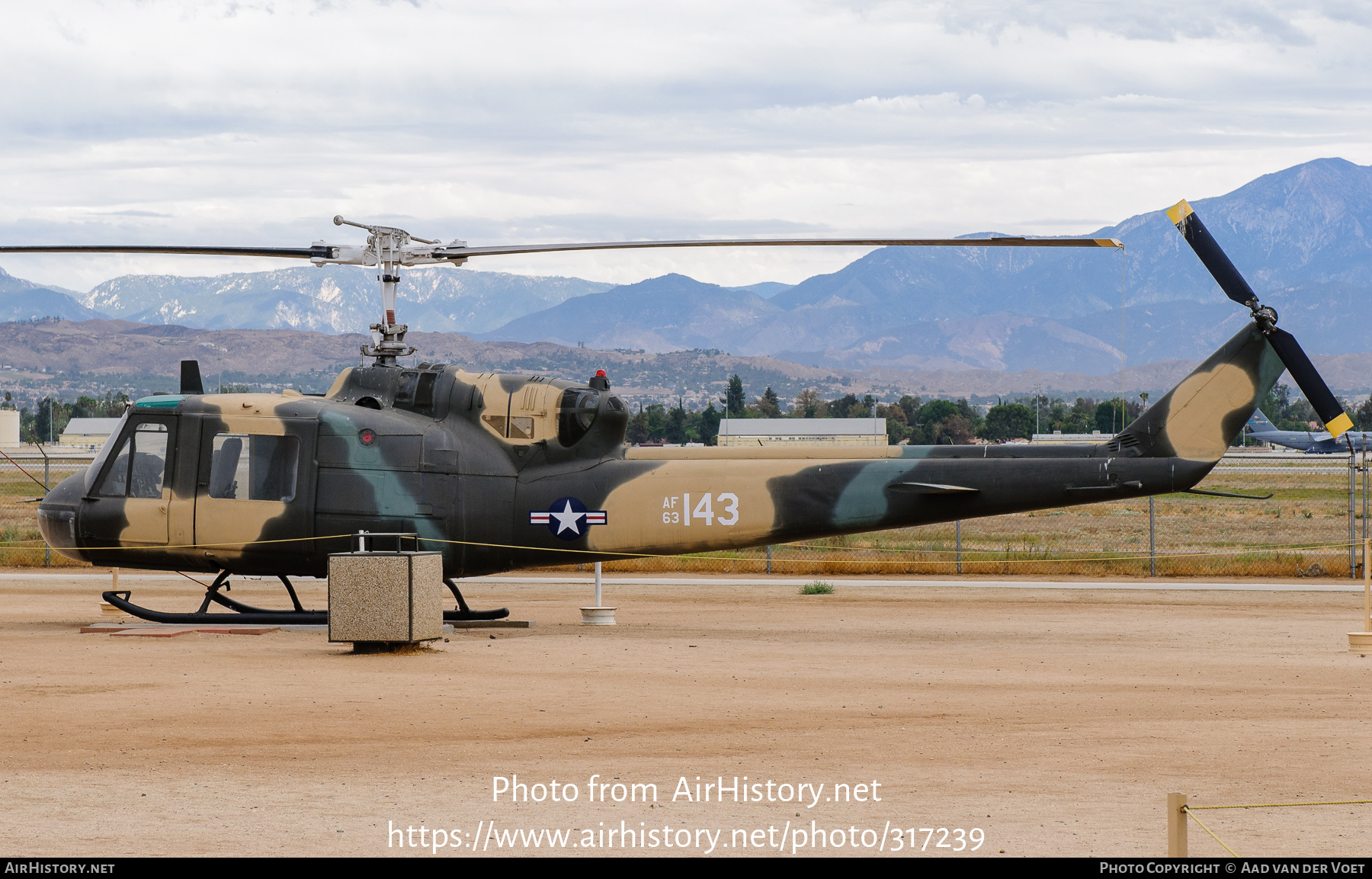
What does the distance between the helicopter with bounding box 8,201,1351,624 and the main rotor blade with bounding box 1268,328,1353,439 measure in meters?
0.18

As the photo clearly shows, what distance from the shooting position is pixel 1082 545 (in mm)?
38125

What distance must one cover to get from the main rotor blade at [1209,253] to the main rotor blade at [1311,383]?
0.60 metres

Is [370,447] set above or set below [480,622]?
above

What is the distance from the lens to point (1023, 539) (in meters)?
40.4

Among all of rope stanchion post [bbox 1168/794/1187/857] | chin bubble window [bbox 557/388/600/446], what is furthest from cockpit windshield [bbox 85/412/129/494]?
rope stanchion post [bbox 1168/794/1187/857]

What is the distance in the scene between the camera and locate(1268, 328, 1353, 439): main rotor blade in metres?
15.8

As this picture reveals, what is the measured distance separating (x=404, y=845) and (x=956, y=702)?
20.0 ft

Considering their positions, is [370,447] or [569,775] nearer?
[569,775]

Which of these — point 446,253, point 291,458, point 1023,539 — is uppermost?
point 446,253

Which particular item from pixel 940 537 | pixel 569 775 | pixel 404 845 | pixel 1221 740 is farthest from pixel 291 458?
pixel 940 537

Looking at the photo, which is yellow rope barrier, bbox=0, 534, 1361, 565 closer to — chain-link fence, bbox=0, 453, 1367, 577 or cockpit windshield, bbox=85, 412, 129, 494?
chain-link fence, bbox=0, 453, 1367, 577

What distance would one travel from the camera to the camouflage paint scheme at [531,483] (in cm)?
1655

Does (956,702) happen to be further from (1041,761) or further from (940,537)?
(940,537)

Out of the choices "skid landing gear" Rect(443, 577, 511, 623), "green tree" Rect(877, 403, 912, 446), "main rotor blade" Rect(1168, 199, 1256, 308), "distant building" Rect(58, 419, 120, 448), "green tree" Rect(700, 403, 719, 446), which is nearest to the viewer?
"main rotor blade" Rect(1168, 199, 1256, 308)
